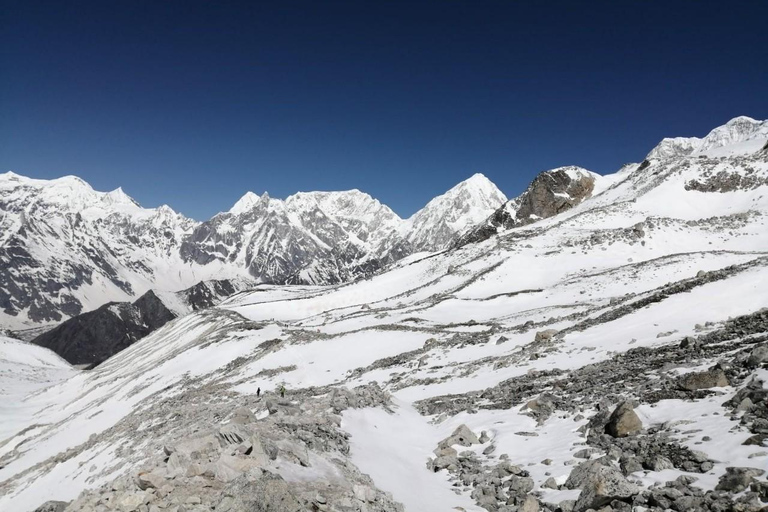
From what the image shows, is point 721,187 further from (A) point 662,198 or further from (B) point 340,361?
(B) point 340,361

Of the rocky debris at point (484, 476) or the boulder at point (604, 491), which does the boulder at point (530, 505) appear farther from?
the boulder at point (604, 491)

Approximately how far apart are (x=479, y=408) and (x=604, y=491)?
30.0 ft

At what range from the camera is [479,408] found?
17453mm

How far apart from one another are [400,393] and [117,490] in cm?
1648

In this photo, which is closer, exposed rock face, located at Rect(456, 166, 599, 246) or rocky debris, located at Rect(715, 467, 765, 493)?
rocky debris, located at Rect(715, 467, 765, 493)

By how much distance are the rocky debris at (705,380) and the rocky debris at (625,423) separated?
8.21 ft

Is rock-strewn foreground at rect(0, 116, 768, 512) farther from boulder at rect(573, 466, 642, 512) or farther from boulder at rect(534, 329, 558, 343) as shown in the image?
boulder at rect(534, 329, 558, 343)

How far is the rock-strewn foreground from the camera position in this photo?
887cm

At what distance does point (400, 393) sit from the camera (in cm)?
2388

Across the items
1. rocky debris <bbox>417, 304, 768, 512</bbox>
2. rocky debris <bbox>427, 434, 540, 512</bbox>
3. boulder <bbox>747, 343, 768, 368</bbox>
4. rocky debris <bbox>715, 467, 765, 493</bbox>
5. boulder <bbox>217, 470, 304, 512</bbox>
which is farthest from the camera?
boulder <bbox>747, 343, 768, 368</bbox>

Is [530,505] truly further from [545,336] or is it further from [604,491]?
[545,336]

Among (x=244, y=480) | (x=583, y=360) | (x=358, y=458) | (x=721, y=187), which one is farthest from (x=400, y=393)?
(x=721, y=187)

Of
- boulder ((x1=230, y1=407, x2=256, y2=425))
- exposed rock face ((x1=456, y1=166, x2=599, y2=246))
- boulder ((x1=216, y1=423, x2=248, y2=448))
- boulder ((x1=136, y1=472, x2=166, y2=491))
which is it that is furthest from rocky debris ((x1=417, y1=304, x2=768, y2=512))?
exposed rock face ((x1=456, y1=166, x2=599, y2=246))

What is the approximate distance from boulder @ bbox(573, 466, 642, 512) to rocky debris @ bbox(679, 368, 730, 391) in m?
5.36
